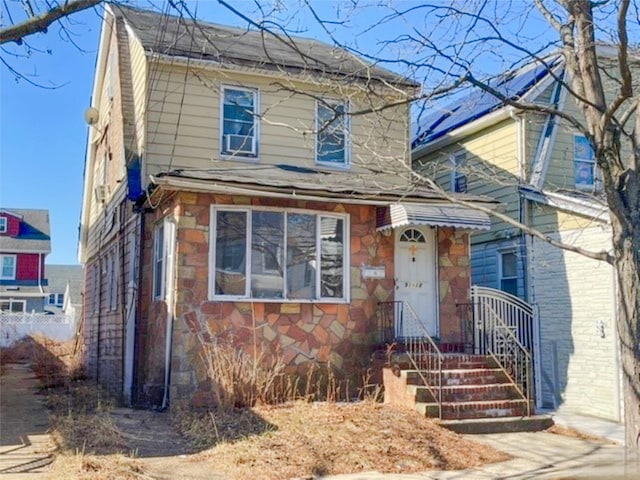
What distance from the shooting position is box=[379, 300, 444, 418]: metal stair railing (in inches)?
381

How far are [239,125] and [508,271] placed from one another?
6.51 metres

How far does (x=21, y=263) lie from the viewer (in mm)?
39438

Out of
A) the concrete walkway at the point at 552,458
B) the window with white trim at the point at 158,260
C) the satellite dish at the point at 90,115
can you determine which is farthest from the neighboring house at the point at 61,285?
the concrete walkway at the point at 552,458

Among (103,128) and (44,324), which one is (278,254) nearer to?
(103,128)

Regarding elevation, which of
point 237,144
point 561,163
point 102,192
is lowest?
point 102,192

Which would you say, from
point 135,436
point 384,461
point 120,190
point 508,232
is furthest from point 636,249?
point 120,190

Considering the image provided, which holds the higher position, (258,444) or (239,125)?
(239,125)

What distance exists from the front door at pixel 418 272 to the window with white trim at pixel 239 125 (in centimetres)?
346

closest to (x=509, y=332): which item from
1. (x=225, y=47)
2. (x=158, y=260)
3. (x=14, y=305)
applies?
(x=158, y=260)

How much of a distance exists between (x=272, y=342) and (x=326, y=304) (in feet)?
3.72

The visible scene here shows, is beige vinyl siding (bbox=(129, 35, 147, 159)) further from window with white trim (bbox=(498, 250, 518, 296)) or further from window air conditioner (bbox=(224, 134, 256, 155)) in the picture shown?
window with white trim (bbox=(498, 250, 518, 296))

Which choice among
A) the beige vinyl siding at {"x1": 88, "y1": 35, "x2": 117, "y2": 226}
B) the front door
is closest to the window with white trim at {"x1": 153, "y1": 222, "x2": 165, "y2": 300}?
the front door

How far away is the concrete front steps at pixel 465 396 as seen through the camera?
8.98 m

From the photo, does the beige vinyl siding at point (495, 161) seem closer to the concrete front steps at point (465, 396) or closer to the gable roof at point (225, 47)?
the gable roof at point (225, 47)
